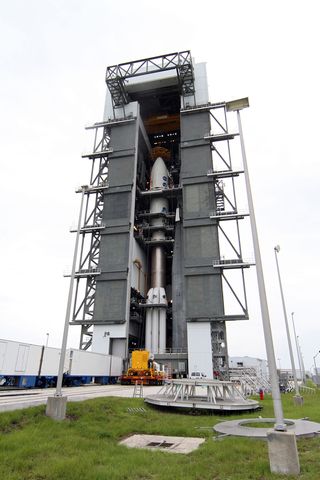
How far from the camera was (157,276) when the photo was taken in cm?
5466

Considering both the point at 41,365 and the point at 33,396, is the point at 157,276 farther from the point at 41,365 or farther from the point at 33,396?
the point at 33,396

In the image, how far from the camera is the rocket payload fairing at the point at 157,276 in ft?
162

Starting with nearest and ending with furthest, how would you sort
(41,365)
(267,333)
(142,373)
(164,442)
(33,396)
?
(267,333)
(164,442)
(33,396)
(41,365)
(142,373)

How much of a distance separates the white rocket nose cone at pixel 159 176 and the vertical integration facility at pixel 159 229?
0.72 ft

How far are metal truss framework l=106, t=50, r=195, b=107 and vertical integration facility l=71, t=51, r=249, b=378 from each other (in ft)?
0.58

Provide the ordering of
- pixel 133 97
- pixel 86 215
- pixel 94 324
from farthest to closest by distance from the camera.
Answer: pixel 133 97 < pixel 86 215 < pixel 94 324

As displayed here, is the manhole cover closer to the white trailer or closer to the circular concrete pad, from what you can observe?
the circular concrete pad

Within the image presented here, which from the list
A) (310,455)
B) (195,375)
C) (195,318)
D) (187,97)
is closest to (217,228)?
(195,318)

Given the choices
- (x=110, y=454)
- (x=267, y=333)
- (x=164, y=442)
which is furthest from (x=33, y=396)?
(x=267, y=333)

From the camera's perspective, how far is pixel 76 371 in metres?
32.6

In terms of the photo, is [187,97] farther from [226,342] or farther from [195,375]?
[195,375]

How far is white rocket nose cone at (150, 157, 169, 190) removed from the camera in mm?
58562

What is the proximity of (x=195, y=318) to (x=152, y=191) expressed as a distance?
23328 mm

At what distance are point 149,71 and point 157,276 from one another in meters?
36.0
